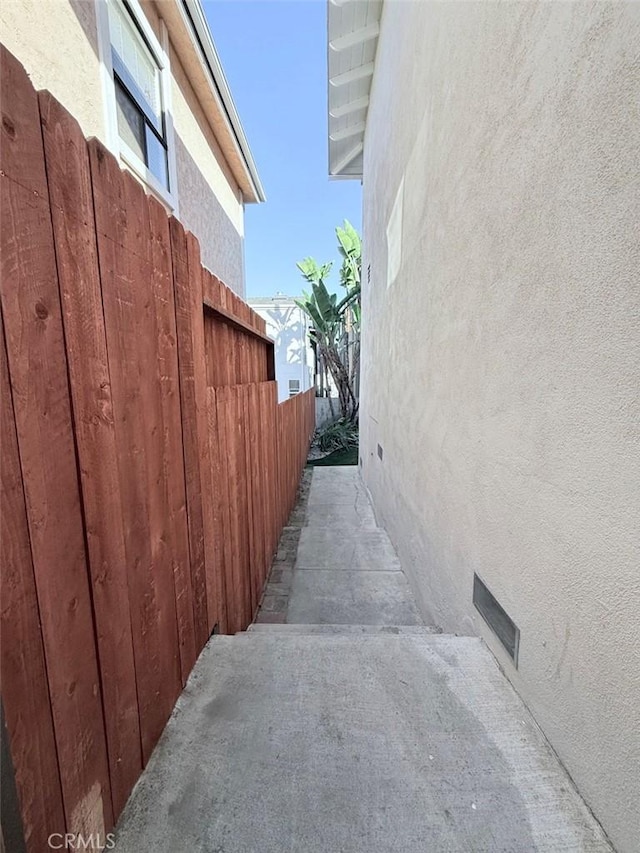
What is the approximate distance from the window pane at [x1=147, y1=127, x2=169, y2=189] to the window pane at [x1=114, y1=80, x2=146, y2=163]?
0.37ft

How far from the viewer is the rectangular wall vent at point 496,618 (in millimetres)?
A: 1504

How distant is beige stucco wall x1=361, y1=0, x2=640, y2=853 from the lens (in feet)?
3.16

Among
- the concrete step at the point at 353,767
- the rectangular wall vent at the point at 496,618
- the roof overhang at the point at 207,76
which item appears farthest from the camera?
the roof overhang at the point at 207,76

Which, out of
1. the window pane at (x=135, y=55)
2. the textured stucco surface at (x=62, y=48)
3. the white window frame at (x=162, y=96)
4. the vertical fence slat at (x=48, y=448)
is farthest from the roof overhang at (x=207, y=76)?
the vertical fence slat at (x=48, y=448)

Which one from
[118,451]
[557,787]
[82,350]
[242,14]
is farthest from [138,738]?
[242,14]

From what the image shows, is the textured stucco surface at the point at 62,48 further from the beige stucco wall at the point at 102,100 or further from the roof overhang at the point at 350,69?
the roof overhang at the point at 350,69

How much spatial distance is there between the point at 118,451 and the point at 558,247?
160 cm

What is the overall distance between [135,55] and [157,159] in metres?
0.82

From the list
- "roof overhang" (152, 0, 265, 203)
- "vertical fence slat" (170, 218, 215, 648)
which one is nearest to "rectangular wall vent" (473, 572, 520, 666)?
"vertical fence slat" (170, 218, 215, 648)

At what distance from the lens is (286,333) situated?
14.6 m

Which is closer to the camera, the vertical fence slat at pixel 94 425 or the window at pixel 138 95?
the vertical fence slat at pixel 94 425

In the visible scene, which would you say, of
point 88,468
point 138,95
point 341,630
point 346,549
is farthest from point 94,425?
point 138,95

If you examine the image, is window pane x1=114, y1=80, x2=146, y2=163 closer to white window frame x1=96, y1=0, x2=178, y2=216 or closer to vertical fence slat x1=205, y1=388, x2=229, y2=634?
white window frame x1=96, y1=0, x2=178, y2=216

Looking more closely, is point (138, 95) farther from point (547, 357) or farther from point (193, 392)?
point (547, 357)
